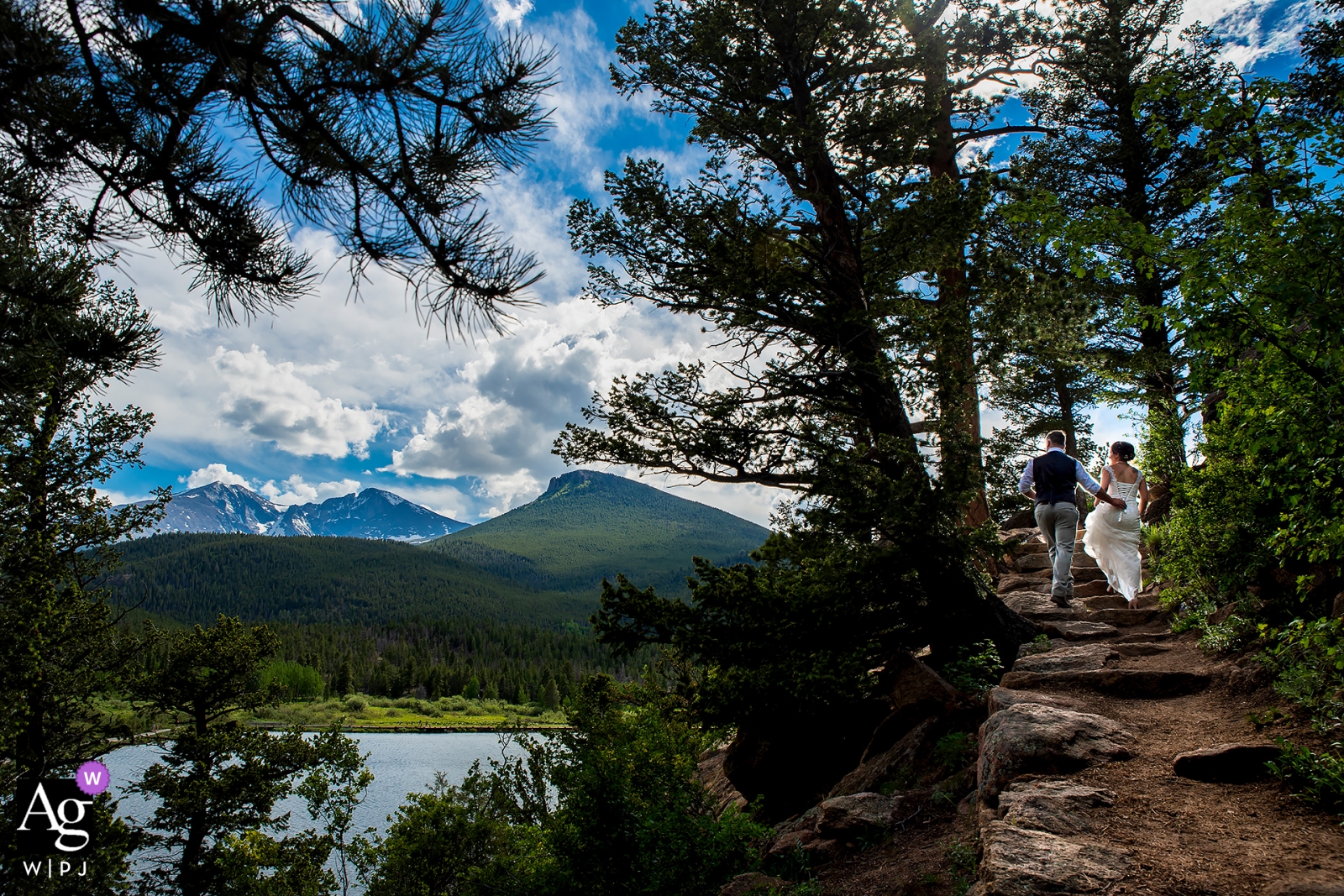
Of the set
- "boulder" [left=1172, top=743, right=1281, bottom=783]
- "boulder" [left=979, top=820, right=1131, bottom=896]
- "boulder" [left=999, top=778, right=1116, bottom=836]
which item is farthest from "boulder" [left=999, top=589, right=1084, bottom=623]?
"boulder" [left=979, top=820, right=1131, bottom=896]

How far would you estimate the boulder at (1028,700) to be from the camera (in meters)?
5.19

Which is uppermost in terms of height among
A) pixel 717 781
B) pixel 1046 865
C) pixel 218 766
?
pixel 1046 865

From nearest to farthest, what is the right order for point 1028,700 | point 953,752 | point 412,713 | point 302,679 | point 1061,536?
point 1028,700 → point 953,752 → point 1061,536 → point 302,679 → point 412,713

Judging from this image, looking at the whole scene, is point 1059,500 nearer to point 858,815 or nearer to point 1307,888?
point 858,815

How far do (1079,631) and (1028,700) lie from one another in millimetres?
3261

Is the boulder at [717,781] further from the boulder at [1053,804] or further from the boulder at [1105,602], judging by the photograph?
the boulder at [1105,602]

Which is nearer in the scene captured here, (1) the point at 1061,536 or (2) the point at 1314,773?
(2) the point at 1314,773

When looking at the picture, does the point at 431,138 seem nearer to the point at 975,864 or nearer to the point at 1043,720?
the point at 975,864

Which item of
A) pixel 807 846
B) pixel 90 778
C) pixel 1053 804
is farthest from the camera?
pixel 90 778

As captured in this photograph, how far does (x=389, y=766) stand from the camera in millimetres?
36781

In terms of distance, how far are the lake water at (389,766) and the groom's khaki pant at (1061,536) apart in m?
16.2

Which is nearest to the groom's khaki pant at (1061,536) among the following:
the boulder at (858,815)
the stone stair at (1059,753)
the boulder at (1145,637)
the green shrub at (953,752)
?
the stone stair at (1059,753)

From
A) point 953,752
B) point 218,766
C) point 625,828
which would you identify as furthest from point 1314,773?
point 218,766

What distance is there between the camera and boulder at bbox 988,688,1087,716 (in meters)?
5.19
